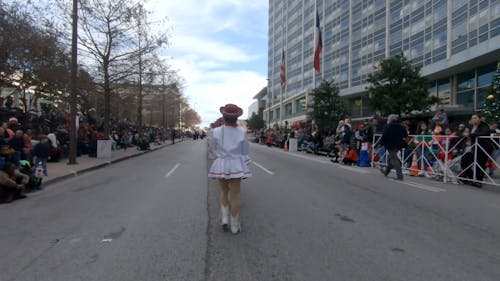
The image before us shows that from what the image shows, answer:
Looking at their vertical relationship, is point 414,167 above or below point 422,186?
above

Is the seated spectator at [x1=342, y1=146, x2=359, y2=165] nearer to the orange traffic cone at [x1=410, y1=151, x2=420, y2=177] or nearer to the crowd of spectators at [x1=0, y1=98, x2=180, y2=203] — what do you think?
the orange traffic cone at [x1=410, y1=151, x2=420, y2=177]

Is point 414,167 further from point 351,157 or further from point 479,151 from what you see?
point 351,157

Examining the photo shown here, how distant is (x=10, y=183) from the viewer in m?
8.72

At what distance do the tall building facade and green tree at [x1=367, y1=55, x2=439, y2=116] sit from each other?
104 inches

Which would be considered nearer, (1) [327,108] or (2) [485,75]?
(2) [485,75]

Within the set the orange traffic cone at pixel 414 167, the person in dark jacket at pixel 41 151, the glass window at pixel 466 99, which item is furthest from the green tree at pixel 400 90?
the person in dark jacket at pixel 41 151

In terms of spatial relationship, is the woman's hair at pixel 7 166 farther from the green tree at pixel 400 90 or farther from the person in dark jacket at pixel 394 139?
the green tree at pixel 400 90

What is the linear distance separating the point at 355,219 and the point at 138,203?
163 inches

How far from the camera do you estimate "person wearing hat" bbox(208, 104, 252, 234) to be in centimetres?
578

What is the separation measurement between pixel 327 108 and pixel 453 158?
74.7 feet

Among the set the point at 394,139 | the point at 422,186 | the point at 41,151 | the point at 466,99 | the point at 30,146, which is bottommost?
the point at 422,186

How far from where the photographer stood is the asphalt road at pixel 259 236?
4332mm

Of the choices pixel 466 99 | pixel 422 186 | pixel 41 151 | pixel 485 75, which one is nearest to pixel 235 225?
pixel 422 186

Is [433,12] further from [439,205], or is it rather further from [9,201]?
[9,201]
